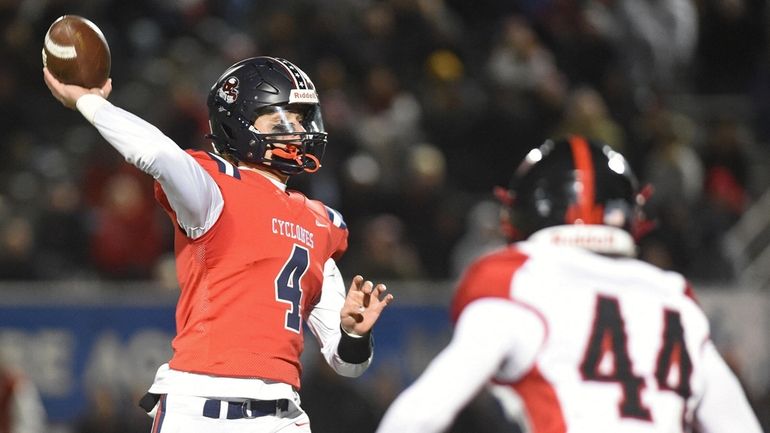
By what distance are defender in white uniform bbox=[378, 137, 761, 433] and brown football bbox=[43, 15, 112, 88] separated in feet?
5.04

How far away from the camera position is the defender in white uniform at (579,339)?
3.21 metres

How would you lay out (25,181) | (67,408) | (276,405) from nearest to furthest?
(276,405) → (67,408) → (25,181)

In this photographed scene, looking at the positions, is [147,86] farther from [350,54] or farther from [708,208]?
[708,208]

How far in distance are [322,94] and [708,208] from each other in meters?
3.46

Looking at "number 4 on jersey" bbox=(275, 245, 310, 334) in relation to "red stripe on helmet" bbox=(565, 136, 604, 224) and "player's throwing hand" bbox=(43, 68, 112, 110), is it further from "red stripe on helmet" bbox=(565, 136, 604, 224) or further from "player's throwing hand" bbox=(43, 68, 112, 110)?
"red stripe on helmet" bbox=(565, 136, 604, 224)

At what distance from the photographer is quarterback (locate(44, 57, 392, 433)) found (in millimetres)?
4227

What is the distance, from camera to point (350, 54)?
11922 millimetres

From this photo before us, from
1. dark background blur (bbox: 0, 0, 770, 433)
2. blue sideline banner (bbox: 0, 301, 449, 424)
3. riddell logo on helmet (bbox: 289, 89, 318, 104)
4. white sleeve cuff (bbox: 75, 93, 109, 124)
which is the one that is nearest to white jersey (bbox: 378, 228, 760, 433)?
white sleeve cuff (bbox: 75, 93, 109, 124)

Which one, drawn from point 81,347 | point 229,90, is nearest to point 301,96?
point 229,90

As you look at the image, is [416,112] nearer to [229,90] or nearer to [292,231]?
[229,90]

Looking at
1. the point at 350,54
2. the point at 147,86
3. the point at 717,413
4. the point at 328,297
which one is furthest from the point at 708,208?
the point at 717,413

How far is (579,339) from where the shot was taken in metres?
3.29

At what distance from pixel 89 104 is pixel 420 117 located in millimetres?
7915

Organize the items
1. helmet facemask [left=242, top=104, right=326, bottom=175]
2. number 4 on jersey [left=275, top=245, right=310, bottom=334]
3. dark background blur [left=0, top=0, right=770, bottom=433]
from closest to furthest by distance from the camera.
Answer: number 4 on jersey [left=275, top=245, right=310, bottom=334] < helmet facemask [left=242, top=104, right=326, bottom=175] < dark background blur [left=0, top=0, right=770, bottom=433]
